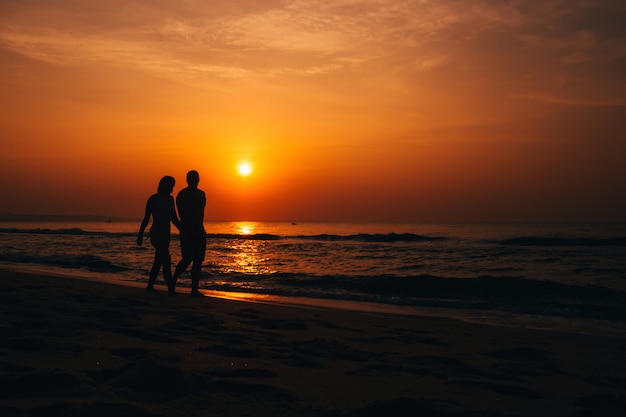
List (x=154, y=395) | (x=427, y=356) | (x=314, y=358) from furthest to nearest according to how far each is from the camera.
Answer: (x=427, y=356)
(x=314, y=358)
(x=154, y=395)

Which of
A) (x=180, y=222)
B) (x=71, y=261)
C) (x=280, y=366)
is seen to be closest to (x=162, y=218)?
(x=180, y=222)

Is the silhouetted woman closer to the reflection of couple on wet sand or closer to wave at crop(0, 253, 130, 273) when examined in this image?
the reflection of couple on wet sand

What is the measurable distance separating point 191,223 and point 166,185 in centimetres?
77

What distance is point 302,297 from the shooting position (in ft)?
35.7

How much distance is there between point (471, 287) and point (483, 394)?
31.0ft

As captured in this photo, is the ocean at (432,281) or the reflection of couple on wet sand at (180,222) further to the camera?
the reflection of couple on wet sand at (180,222)

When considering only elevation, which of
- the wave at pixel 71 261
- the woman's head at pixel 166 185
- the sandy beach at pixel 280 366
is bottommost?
the wave at pixel 71 261

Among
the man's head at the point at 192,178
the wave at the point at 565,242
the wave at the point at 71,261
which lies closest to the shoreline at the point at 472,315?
the man's head at the point at 192,178

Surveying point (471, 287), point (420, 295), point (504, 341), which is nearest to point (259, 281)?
point (420, 295)

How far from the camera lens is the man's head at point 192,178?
30.8 feet

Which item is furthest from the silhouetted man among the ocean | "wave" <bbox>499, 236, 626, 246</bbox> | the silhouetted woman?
"wave" <bbox>499, 236, 626, 246</bbox>

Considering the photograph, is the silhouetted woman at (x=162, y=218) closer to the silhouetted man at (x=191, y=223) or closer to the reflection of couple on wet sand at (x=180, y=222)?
the reflection of couple on wet sand at (x=180, y=222)

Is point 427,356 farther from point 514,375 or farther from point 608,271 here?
point 608,271

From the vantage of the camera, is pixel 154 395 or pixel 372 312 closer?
pixel 154 395
